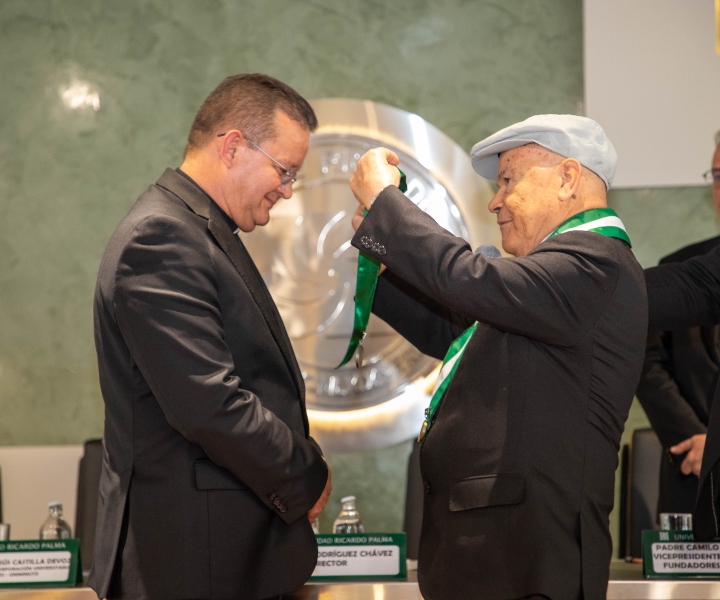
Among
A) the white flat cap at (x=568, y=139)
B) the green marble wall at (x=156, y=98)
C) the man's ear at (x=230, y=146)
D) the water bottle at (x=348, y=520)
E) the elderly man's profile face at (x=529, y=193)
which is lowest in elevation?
the water bottle at (x=348, y=520)

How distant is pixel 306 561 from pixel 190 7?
2.45 m

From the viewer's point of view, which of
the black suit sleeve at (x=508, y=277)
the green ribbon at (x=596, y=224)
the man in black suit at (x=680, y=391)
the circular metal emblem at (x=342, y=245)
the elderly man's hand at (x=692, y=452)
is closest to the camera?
the black suit sleeve at (x=508, y=277)

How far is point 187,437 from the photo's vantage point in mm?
1492

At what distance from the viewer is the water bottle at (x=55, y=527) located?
2.07 m

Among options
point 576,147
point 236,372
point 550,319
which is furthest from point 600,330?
point 236,372

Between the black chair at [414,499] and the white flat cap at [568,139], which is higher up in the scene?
the white flat cap at [568,139]

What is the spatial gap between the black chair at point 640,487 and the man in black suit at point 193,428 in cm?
147

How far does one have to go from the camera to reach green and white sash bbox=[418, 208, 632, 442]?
157cm

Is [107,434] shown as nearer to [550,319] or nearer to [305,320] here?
[550,319]

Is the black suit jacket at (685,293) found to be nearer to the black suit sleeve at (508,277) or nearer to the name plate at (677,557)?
the name plate at (677,557)

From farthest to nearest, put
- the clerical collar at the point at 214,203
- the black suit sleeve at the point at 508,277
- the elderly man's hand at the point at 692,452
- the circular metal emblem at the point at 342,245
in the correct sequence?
the circular metal emblem at the point at 342,245
the elderly man's hand at the point at 692,452
the clerical collar at the point at 214,203
the black suit sleeve at the point at 508,277

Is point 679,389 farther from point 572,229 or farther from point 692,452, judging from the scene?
point 572,229

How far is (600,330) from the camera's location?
59.2 inches

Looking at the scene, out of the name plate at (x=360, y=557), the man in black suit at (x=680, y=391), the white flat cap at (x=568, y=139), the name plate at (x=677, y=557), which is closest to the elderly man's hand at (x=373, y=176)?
the white flat cap at (x=568, y=139)
